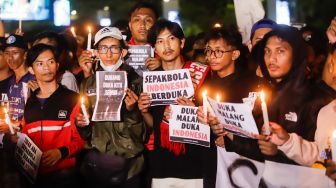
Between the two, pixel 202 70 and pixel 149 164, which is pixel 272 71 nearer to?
pixel 202 70

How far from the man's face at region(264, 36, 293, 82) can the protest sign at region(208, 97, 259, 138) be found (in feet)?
1.88

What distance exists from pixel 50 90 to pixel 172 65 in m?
1.22

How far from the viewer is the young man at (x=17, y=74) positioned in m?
6.75

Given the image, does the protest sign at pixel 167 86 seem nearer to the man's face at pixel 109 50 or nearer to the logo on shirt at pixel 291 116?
the man's face at pixel 109 50

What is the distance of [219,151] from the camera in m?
5.43

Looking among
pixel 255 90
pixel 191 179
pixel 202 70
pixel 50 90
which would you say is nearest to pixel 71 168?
pixel 50 90

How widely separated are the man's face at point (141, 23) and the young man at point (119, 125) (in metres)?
0.85

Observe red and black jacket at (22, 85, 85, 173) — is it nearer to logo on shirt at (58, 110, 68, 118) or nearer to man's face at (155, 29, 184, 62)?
logo on shirt at (58, 110, 68, 118)

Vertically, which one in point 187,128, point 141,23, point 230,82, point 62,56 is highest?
point 141,23

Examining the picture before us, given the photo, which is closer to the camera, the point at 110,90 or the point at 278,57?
the point at 278,57

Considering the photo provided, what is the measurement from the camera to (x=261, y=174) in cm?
516

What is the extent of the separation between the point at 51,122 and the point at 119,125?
665 millimetres

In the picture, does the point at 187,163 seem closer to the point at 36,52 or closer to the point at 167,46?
the point at 167,46

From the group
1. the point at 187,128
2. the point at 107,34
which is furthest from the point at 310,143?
the point at 107,34
